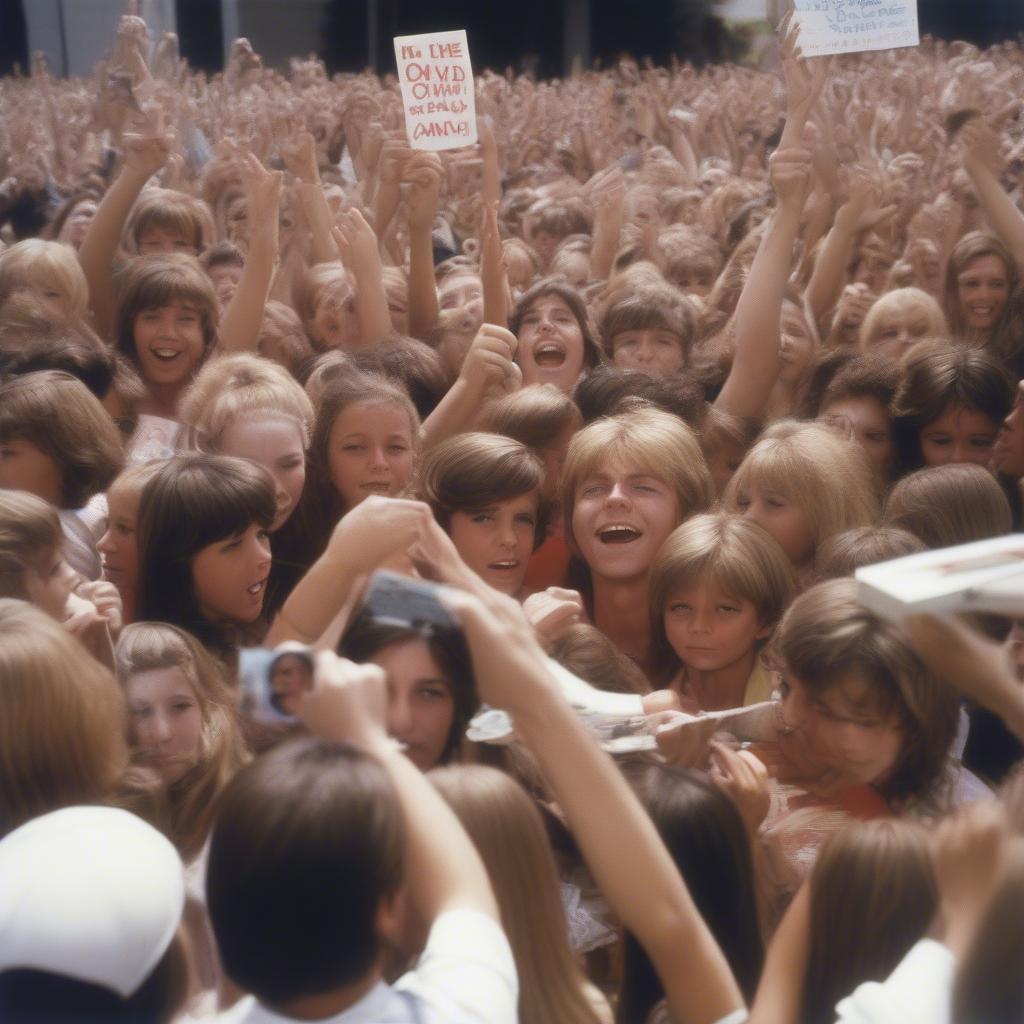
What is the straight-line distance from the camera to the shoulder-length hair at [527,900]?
1984 mm

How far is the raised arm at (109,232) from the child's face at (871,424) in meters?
2.67

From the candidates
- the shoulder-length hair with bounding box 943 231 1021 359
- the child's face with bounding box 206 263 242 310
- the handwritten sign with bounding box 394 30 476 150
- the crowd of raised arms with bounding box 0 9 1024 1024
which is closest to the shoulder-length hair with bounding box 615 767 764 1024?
the crowd of raised arms with bounding box 0 9 1024 1024

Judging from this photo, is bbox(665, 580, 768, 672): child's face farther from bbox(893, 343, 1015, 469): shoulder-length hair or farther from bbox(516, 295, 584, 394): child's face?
bbox(516, 295, 584, 394): child's face

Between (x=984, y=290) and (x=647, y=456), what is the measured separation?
7.74 feet

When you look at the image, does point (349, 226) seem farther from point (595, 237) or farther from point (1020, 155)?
point (1020, 155)

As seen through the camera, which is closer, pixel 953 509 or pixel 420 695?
pixel 420 695

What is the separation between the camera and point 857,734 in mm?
Result: 2662

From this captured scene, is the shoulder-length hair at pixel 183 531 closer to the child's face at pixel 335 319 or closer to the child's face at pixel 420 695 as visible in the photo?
the child's face at pixel 420 695

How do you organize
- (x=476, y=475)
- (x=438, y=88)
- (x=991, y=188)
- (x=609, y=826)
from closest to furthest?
(x=609, y=826), (x=476, y=475), (x=991, y=188), (x=438, y=88)

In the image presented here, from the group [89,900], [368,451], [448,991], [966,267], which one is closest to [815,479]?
[368,451]

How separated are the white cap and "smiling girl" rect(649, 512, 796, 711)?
1.72m

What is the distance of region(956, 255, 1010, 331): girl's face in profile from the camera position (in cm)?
556

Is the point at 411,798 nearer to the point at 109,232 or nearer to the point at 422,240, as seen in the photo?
the point at 422,240

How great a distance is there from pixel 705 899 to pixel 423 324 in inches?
148
